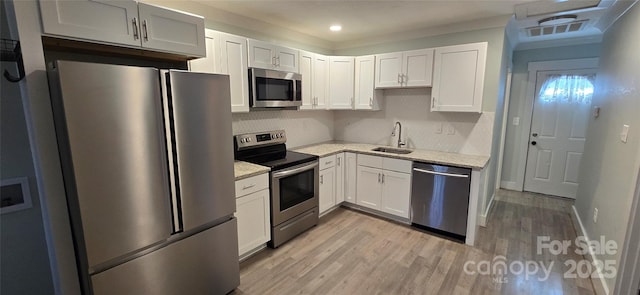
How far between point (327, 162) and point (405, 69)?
1.50 meters

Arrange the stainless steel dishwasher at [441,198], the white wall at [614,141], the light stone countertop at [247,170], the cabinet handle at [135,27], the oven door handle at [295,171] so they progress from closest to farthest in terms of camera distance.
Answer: the cabinet handle at [135,27], the white wall at [614,141], the light stone countertop at [247,170], the oven door handle at [295,171], the stainless steel dishwasher at [441,198]

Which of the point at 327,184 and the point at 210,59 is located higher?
the point at 210,59

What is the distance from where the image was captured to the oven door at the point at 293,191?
269 centimetres

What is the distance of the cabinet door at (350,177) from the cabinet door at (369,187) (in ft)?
0.20

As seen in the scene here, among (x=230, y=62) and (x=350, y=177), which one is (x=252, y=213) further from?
(x=350, y=177)

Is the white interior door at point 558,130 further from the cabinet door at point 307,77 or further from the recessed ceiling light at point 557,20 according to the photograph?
the cabinet door at point 307,77

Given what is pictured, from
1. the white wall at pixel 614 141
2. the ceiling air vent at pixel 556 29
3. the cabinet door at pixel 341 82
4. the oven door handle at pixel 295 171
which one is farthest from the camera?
the cabinet door at pixel 341 82

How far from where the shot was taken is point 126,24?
160 centimetres

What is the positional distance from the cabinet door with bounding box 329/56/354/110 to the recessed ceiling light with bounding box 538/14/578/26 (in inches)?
83.6

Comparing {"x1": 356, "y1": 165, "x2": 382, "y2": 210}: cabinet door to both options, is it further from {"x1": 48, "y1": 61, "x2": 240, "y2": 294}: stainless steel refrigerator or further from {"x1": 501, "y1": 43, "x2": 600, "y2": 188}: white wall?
{"x1": 501, "y1": 43, "x2": 600, "y2": 188}: white wall

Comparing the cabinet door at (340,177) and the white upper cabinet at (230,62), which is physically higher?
the white upper cabinet at (230,62)

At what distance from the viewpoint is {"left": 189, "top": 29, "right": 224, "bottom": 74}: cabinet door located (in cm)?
226

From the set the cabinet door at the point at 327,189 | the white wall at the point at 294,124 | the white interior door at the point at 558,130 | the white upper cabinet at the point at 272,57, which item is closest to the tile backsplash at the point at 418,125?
the white wall at the point at 294,124

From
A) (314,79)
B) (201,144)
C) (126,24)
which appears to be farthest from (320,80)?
(126,24)
